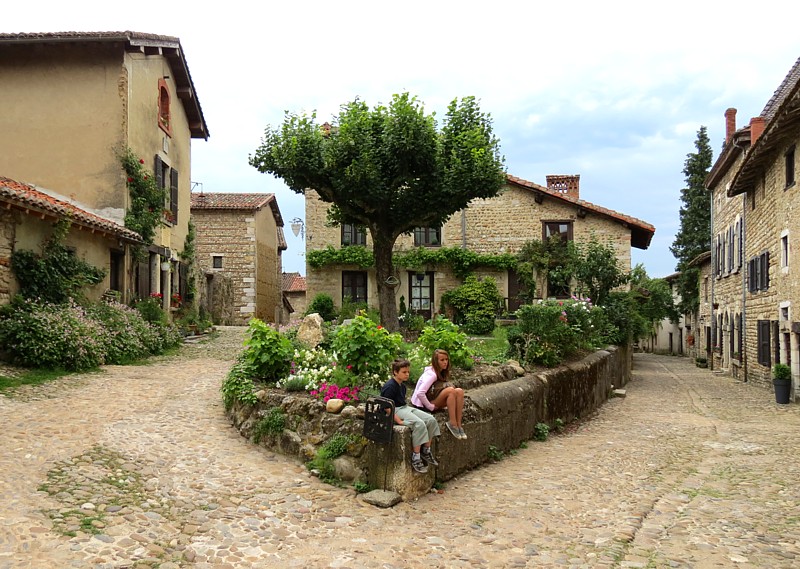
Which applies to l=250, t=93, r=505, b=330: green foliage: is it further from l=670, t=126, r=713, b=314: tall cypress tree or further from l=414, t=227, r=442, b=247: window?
l=670, t=126, r=713, b=314: tall cypress tree

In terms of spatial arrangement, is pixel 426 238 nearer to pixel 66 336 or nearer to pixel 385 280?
pixel 385 280

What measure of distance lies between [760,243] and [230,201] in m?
20.1

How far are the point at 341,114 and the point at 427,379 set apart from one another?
406 inches

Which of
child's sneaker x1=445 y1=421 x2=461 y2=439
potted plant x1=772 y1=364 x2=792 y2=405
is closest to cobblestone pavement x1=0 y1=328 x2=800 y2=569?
child's sneaker x1=445 y1=421 x2=461 y2=439

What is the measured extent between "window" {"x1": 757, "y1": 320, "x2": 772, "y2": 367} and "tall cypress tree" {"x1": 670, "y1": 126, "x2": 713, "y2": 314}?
15.4 metres

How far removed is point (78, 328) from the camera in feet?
34.6

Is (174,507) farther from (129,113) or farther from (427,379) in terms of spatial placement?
(129,113)

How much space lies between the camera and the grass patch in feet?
27.8

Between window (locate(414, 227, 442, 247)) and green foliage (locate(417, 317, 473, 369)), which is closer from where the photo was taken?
green foliage (locate(417, 317, 473, 369))

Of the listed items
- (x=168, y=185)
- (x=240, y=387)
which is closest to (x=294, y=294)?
(x=168, y=185)

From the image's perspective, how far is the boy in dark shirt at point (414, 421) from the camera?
5785 millimetres

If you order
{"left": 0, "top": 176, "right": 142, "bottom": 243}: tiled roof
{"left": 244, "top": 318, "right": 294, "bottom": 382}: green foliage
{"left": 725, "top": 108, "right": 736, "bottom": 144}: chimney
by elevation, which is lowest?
{"left": 244, "top": 318, "right": 294, "bottom": 382}: green foliage

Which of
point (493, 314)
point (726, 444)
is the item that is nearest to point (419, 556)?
point (726, 444)

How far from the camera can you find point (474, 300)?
23.7 metres
